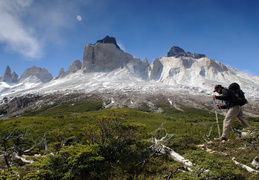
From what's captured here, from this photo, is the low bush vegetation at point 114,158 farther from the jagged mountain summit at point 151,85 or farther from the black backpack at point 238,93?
the jagged mountain summit at point 151,85

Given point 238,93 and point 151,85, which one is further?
point 151,85

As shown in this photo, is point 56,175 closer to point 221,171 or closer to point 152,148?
point 152,148

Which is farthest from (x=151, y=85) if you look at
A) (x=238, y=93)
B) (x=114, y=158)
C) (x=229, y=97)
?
(x=114, y=158)

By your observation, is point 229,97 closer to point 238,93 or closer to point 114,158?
point 238,93

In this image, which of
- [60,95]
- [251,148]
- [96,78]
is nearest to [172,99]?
[60,95]

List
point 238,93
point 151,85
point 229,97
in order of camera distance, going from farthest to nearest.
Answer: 1. point 151,85
2. point 238,93
3. point 229,97

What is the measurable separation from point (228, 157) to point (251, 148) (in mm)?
1435

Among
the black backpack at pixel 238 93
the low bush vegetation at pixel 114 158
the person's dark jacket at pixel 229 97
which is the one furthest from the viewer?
the black backpack at pixel 238 93

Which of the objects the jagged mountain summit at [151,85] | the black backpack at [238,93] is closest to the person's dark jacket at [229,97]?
the black backpack at [238,93]

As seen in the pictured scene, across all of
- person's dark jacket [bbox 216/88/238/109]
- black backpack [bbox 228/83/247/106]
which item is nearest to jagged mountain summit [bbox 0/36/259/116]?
black backpack [bbox 228/83/247/106]

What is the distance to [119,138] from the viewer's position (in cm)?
855

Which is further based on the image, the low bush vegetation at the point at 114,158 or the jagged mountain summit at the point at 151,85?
the jagged mountain summit at the point at 151,85

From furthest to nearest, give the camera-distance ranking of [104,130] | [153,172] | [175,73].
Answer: [175,73] → [104,130] → [153,172]

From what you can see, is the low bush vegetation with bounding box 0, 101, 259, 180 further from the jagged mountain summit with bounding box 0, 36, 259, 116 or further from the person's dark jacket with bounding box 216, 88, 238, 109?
the jagged mountain summit with bounding box 0, 36, 259, 116
